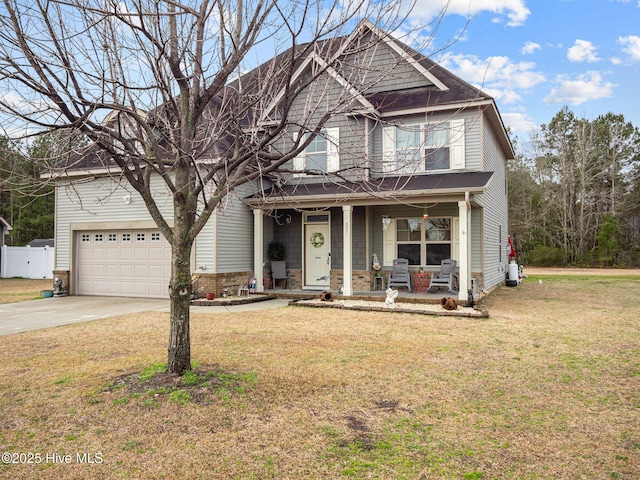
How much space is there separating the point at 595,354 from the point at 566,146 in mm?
29682

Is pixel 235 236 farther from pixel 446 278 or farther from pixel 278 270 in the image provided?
pixel 446 278

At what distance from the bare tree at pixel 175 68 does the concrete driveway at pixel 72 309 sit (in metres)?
5.47

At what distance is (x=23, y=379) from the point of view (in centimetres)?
529

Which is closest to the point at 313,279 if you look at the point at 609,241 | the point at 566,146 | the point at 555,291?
the point at 555,291

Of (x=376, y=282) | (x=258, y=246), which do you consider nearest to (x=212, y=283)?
(x=258, y=246)

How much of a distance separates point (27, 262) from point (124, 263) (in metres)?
13.3

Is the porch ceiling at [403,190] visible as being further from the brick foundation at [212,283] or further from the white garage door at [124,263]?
the white garage door at [124,263]

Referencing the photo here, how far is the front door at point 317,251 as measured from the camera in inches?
558

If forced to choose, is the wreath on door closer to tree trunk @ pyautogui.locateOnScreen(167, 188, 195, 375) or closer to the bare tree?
the bare tree

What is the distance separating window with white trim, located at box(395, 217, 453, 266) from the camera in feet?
43.0

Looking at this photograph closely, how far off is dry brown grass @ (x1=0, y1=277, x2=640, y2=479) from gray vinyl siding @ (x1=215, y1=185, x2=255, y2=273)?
15.4 feet

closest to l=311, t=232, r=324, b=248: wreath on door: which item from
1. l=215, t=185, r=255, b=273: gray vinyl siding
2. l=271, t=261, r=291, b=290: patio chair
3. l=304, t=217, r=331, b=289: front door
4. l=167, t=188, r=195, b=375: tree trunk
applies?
l=304, t=217, r=331, b=289: front door

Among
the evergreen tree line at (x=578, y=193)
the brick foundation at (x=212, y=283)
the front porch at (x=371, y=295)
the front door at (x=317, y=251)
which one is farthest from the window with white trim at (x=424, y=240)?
the evergreen tree line at (x=578, y=193)

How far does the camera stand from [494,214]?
15.9 m
